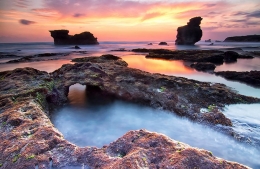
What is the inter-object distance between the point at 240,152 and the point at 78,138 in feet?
17.7

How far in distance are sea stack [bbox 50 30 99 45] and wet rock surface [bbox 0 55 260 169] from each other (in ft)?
339

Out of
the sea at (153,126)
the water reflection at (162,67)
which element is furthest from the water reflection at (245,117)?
the water reflection at (162,67)

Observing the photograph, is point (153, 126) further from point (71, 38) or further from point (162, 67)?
point (71, 38)

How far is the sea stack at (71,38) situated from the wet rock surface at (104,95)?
10322 centimetres

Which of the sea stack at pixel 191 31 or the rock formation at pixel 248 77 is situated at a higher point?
the sea stack at pixel 191 31

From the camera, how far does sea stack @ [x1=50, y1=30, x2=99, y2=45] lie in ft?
344

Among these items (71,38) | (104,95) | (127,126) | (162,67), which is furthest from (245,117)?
(71,38)

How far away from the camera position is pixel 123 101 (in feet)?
30.7

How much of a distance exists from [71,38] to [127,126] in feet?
367

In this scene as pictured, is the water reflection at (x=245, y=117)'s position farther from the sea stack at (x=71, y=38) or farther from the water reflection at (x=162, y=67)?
the sea stack at (x=71, y=38)

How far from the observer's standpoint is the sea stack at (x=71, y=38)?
4134 inches

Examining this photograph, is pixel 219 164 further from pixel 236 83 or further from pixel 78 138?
pixel 236 83

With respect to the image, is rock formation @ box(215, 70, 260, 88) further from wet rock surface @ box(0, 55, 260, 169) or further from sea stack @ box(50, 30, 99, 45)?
sea stack @ box(50, 30, 99, 45)

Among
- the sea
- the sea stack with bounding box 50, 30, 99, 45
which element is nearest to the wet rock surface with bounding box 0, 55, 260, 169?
the sea
